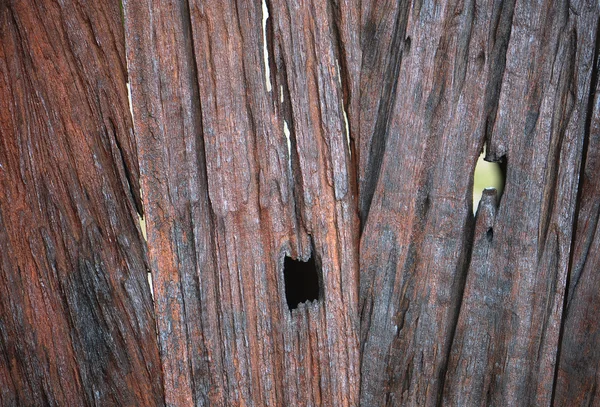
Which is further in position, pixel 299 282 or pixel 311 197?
pixel 299 282

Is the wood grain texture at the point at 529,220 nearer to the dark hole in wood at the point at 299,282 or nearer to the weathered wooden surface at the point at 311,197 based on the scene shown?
the weathered wooden surface at the point at 311,197

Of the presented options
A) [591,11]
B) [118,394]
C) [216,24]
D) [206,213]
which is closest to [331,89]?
[216,24]

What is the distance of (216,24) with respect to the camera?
142 centimetres

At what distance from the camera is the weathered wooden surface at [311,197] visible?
1.46 meters

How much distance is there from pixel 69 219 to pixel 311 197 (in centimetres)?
69

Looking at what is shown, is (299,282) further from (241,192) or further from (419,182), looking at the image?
(419,182)

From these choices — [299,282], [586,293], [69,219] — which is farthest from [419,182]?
[69,219]

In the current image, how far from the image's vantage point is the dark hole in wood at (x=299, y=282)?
1596 mm

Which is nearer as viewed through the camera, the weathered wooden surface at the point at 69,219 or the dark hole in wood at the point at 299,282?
the weathered wooden surface at the point at 69,219

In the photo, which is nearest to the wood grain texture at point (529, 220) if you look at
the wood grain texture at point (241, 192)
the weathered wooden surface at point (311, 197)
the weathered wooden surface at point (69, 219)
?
the weathered wooden surface at point (311, 197)

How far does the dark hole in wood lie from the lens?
1596 mm

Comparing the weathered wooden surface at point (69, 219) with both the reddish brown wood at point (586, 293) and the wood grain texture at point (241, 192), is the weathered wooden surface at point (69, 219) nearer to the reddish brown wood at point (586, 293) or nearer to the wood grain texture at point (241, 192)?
the wood grain texture at point (241, 192)

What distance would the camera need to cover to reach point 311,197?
4.95 feet

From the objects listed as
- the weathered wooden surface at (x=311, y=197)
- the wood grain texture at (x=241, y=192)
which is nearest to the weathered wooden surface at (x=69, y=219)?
the weathered wooden surface at (x=311, y=197)
